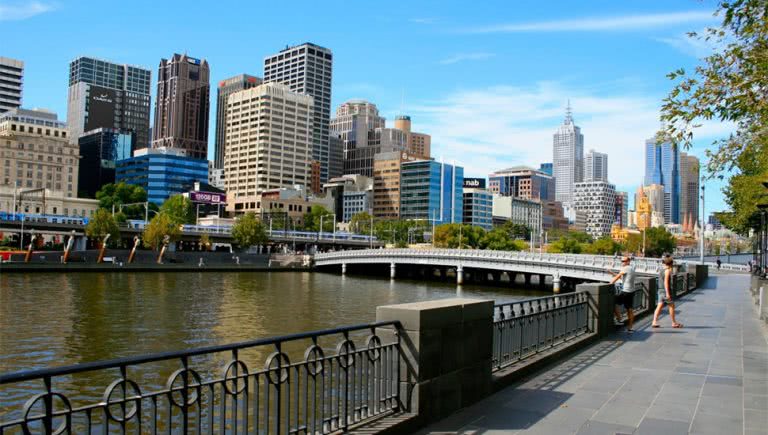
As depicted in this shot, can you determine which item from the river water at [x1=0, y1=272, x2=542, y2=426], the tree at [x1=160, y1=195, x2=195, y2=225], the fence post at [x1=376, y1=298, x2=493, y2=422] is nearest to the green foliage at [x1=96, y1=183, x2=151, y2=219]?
the tree at [x1=160, y1=195, x2=195, y2=225]

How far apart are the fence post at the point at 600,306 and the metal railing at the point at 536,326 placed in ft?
0.45

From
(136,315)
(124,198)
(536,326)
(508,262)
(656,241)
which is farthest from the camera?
(656,241)

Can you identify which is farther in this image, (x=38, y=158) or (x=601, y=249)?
(x=601, y=249)

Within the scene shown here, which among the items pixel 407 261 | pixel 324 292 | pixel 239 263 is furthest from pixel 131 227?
pixel 324 292

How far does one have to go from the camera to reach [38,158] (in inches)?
5930

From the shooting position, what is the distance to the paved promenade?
793 centimetres

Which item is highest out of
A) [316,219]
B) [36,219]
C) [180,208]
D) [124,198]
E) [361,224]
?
[124,198]

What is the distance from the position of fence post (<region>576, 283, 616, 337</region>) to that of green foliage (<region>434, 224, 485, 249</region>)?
117 metres

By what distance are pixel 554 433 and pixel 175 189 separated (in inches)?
7081

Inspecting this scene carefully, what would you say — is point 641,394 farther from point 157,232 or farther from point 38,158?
point 38,158

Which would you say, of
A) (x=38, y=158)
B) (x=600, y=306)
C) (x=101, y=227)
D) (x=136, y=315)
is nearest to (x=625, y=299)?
(x=600, y=306)

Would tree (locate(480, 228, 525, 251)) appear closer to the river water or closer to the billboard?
the billboard

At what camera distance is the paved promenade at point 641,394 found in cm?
793

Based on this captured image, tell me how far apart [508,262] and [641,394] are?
67288mm
